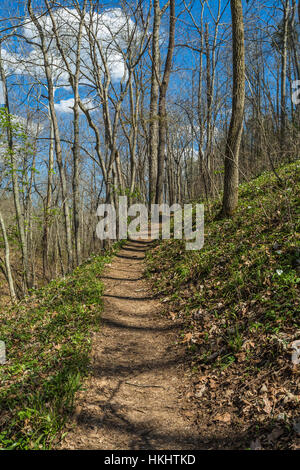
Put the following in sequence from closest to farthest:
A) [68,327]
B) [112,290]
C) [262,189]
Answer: [68,327] < [112,290] < [262,189]

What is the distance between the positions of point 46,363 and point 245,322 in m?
2.73

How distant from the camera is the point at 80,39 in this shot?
9453 millimetres

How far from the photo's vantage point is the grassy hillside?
8.53 feet

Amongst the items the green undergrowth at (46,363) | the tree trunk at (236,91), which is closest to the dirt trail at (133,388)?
the green undergrowth at (46,363)

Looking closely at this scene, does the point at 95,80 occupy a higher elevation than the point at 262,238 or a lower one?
higher

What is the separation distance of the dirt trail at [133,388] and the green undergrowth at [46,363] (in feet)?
0.61

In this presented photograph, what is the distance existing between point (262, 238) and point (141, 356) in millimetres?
3030

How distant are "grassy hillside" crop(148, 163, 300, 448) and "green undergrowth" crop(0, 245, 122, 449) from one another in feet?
4.68

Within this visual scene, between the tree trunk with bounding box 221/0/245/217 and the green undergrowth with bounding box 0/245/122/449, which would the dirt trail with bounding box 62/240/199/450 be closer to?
the green undergrowth with bounding box 0/245/122/449

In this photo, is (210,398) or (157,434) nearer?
(157,434)

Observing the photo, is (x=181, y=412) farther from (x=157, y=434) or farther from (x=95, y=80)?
(x=95, y=80)

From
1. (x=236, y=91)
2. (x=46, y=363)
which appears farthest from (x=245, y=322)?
(x=236, y=91)

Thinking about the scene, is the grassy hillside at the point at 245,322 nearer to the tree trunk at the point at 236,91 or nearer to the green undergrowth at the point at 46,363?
the tree trunk at the point at 236,91
